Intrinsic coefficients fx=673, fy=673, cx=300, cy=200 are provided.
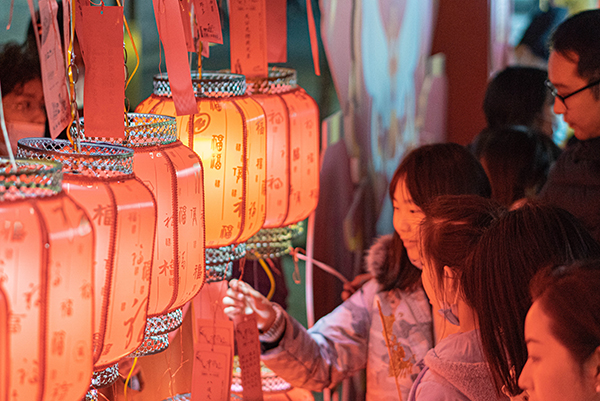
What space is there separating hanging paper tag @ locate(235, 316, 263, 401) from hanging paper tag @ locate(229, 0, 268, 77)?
23.3 inches

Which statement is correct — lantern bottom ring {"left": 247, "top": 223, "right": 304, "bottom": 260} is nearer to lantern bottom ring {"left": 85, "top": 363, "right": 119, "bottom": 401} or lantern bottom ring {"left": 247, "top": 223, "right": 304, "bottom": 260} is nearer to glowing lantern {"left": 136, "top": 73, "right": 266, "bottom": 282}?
glowing lantern {"left": 136, "top": 73, "right": 266, "bottom": 282}

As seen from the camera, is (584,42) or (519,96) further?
(519,96)

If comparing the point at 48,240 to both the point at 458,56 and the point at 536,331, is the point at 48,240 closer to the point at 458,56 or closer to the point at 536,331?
the point at 536,331

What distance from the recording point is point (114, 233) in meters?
0.90

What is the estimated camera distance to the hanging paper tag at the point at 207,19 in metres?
1.33

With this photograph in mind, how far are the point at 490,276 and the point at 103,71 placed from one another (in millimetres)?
685

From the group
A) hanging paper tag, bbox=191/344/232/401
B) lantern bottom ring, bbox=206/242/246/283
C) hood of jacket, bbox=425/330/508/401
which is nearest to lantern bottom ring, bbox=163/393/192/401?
hanging paper tag, bbox=191/344/232/401

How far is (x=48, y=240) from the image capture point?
718 mm

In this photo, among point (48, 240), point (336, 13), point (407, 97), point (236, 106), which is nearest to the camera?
point (48, 240)

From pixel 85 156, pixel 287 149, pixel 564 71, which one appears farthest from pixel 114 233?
pixel 564 71

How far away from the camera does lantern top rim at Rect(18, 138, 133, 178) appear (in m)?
0.91

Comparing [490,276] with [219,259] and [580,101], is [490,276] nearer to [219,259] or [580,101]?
[219,259]

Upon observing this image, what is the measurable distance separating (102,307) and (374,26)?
2.24 metres

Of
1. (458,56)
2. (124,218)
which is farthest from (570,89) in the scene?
(458,56)
